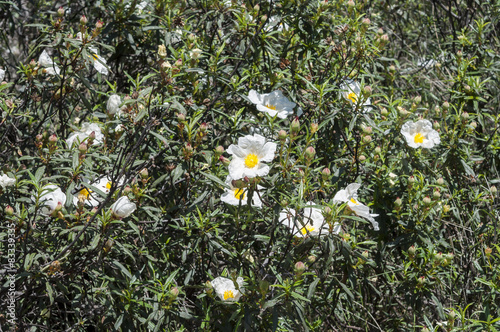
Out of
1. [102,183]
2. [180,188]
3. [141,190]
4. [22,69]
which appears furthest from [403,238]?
[22,69]

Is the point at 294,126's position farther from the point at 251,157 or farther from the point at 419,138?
the point at 419,138

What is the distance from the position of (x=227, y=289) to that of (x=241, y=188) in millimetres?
442

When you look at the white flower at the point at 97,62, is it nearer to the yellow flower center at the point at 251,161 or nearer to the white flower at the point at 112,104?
the white flower at the point at 112,104

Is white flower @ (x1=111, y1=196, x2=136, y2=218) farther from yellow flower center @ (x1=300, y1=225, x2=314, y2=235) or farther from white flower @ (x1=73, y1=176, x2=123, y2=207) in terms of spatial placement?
yellow flower center @ (x1=300, y1=225, x2=314, y2=235)

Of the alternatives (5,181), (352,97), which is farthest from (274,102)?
(5,181)

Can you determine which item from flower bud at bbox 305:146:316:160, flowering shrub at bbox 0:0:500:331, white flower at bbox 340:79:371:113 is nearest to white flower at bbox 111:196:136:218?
flowering shrub at bbox 0:0:500:331

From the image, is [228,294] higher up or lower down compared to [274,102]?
lower down

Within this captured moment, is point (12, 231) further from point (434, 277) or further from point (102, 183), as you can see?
point (434, 277)

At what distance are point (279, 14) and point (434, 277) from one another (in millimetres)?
1625

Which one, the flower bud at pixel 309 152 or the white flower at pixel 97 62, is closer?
the flower bud at pixel 309 152

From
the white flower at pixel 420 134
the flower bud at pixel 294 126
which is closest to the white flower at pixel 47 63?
the flower bud at pixel 294 126

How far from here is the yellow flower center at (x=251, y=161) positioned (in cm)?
183

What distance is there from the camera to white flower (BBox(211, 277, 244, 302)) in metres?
1.91

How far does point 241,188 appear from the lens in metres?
1.81
